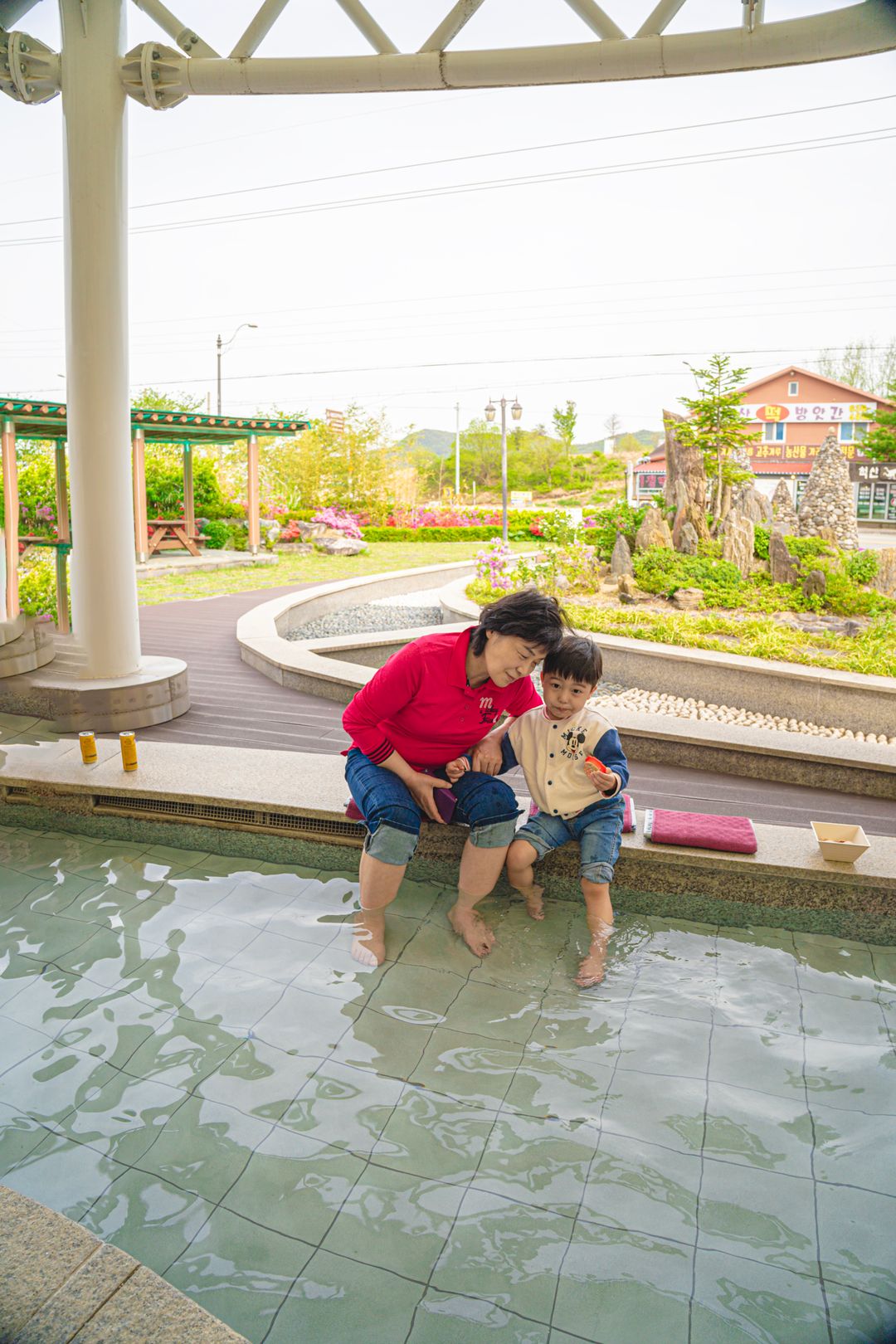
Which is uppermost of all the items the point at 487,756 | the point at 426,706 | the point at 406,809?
the point at 426,706

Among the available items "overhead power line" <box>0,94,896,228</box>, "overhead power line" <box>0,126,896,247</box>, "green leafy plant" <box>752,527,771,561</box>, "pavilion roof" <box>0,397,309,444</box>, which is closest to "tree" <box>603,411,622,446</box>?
"overhead power line" <box>0,126,896,247</box>

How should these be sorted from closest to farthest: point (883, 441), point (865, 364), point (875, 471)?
point (875, 471) < point (883, 441) < point (865, 364)

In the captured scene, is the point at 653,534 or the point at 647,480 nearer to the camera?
the point at 653,534

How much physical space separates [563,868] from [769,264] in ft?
181

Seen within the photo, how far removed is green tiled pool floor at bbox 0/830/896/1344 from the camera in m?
1.45

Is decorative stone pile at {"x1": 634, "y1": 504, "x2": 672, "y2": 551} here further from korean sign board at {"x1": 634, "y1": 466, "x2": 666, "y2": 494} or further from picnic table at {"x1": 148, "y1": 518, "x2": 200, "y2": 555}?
korean sign board at {"x1": 634, "y1": 466, "x2": 666, "y2": 494}

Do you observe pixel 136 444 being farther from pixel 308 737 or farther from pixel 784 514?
pixel 308 737

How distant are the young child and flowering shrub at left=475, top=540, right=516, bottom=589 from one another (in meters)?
6.14

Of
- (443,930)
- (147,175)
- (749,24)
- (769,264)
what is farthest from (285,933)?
(769,264)

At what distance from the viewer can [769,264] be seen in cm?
→ 4941

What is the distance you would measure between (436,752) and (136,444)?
11322 mm

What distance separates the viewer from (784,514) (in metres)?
10.6

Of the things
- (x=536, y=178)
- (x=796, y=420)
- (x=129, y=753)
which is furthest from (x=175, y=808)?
(x=796, y=420)

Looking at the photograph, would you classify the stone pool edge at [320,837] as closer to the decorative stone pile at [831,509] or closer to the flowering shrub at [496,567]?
the flowering shrub at [496,567]
